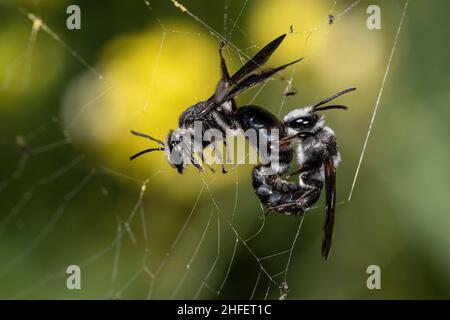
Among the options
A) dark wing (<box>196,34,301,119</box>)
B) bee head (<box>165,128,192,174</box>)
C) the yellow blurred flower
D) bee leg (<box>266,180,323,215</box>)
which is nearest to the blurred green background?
the yellow blurred flower

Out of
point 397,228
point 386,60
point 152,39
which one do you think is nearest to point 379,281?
point 397,228

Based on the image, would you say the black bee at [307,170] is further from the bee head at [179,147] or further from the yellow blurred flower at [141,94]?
A: the yellow blurred flower at [141,94]

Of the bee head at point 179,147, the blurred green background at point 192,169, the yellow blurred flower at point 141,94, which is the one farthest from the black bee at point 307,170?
the yellow blurred flower at point 141,94

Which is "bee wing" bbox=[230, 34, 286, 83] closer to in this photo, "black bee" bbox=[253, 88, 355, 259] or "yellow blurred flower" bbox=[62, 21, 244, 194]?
"black bee" bbox=[253, 88, 355, 259]

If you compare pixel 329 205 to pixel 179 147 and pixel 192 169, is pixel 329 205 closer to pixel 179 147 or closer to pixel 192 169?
pixel 179 147

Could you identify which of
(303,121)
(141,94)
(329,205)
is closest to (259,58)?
(303,121)
